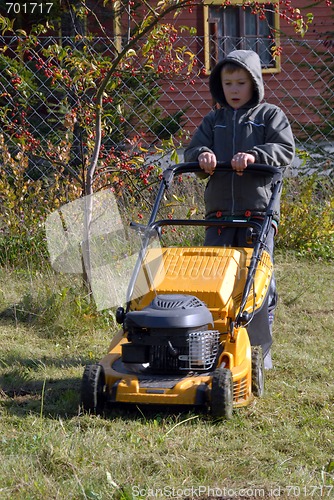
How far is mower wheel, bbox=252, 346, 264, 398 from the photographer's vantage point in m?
4.09

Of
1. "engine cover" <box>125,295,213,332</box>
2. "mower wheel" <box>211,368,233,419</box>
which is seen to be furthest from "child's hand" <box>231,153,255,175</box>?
"mower wheel" <box>211,368,233,419</box>

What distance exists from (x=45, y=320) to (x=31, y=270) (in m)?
1.06

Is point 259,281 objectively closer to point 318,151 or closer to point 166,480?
point 166,480

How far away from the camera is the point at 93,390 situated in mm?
3775

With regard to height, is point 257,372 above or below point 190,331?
below

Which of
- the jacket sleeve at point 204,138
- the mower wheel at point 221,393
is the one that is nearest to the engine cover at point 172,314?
the mower wheel at point 221,393

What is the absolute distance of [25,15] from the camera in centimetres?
1264

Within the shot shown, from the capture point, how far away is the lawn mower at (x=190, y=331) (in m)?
3.70

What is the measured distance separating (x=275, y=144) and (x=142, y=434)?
5.66ft

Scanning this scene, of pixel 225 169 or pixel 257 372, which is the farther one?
pixel 225 169

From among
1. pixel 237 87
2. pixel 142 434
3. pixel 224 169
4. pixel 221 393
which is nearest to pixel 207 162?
pixel 224 169

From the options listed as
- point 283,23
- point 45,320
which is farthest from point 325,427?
point 283,23

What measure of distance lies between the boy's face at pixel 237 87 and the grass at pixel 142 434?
4.79 ft

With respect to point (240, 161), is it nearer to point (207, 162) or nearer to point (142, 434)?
point (207, 162)
